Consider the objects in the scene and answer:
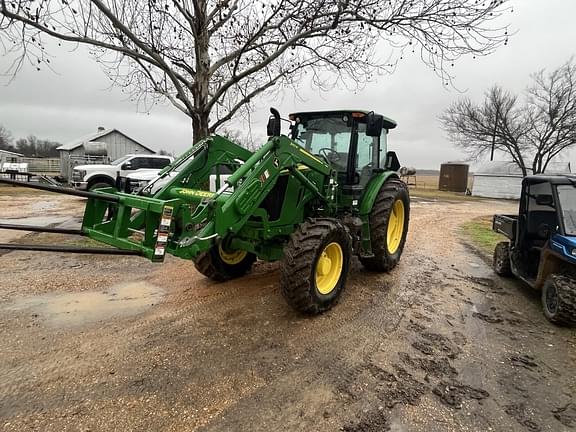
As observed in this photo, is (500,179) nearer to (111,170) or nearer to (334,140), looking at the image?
(111,170)

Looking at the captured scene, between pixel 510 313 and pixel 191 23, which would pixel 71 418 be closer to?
pixel 510 313

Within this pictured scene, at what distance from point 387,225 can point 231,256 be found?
2.27m

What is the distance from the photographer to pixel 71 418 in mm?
2545

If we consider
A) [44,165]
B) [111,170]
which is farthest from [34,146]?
[111,170]

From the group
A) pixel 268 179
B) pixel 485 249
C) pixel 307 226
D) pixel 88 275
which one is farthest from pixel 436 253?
pixel 88 275

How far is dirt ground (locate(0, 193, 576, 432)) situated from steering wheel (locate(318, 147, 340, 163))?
1769 millimetres

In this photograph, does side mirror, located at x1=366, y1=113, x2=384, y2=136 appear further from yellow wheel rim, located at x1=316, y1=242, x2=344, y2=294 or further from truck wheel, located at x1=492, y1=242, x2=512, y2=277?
truck wheel, located at x1=492, y1=242, x2=512, y2=277

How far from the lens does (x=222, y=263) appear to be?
5.28m

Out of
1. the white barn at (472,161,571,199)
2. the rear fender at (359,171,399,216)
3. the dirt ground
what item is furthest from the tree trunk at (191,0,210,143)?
the white barn at (472,161,571,199)

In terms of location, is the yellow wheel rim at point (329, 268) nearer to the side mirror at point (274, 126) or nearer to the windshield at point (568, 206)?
the side mirror at point (274, 126)

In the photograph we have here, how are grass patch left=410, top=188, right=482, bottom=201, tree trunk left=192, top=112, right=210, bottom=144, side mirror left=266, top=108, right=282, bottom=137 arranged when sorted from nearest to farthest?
side mirror left=266, top=108, right=282, bottom=137 < tree trunk left=192, top=112, right=210, bottom=144 < grass patch left=410, top=188, right=482, bottom=201

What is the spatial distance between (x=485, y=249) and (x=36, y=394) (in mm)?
8577

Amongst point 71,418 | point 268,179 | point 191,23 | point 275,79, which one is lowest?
point 71,418

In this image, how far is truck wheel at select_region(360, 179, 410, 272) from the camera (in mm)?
5504
